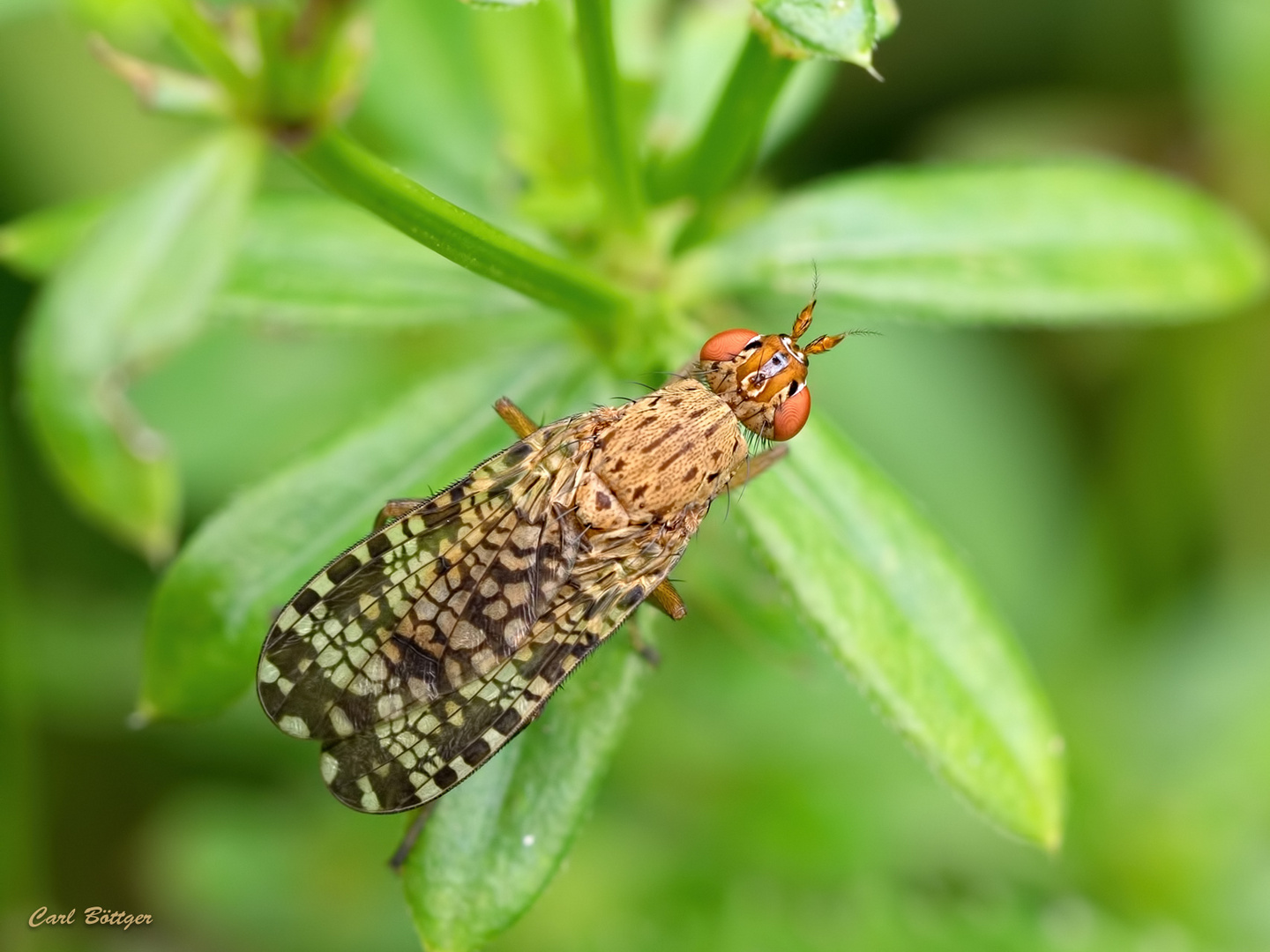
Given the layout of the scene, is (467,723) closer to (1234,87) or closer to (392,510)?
(392,510)

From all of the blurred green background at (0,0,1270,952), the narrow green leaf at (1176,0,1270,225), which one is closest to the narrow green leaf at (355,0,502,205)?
the blurred green background at (0,0,1270,952)

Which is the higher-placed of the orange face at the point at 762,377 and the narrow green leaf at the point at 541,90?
the narrow green leaf at the point at 541,90

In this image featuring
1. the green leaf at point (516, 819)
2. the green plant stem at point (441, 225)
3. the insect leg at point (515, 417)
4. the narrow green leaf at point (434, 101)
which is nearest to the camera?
the green plant stem at point (441, 225)

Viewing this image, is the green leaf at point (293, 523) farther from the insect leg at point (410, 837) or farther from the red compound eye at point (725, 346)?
the insect leg at point (410, 837)

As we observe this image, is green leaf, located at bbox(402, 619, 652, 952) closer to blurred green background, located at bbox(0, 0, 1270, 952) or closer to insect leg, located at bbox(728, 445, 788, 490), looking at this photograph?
insect leg, located at bbox(728, 445, 788, 490)

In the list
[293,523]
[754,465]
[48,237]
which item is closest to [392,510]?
[293,523]

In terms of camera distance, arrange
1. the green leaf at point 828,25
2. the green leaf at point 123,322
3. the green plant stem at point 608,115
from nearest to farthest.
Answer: the green leaf at point 828,25, the green plant stem at point 608,115, the green leaf at point 123,322

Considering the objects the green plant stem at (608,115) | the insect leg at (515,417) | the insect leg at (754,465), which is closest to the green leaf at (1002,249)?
the green plant stem at (608,115)
